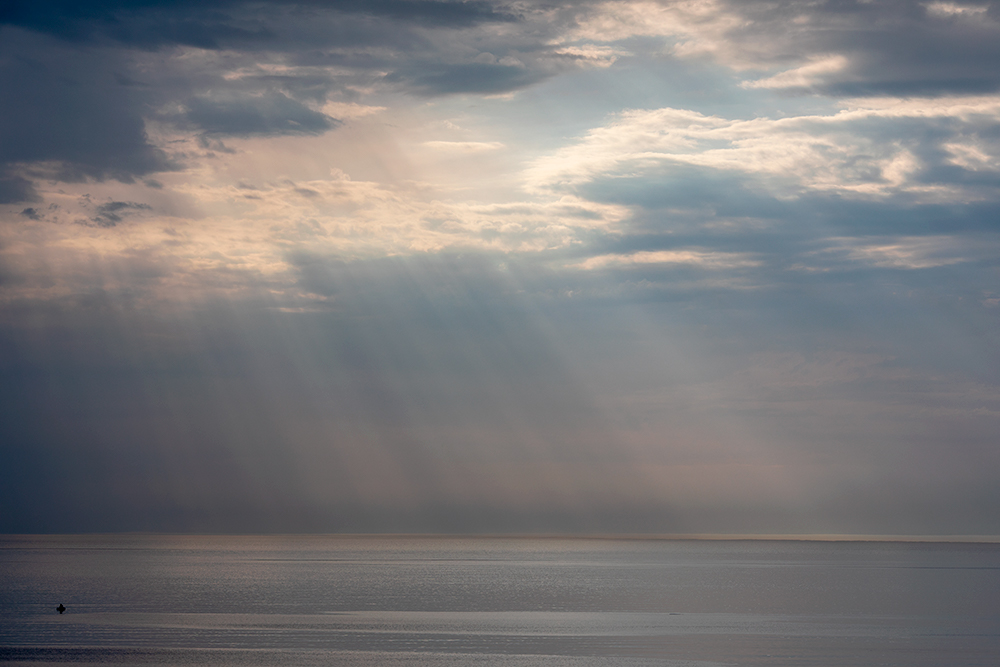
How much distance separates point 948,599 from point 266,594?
76267 millimetres

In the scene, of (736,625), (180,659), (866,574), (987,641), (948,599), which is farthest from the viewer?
(866,574)

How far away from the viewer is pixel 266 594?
10494 centimetres

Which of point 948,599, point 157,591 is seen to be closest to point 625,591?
point 948,599

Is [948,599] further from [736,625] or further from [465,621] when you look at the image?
[465,621]

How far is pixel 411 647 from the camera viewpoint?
56406 millimetres

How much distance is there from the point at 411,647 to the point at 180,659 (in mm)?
13609

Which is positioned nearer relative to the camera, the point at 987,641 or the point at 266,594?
the point at 987,641

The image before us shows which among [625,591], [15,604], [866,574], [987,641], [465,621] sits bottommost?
[866,574]

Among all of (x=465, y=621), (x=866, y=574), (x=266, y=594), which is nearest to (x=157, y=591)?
(x=266, y=594)

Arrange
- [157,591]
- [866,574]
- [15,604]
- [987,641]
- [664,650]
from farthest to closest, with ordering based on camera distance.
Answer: [866,574] → [157,591] → [15,604] → [987,641] → [664,650]

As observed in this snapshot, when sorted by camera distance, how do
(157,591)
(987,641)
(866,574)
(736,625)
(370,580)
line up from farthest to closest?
1. (866,574)
2. (370,580)
3. (157,591)
4. (736,625)
5. (987,641)

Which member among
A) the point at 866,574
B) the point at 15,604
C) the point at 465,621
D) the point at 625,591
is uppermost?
the point at 465,621

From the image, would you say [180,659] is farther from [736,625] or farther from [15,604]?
[15,604]

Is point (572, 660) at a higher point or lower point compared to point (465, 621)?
higher
